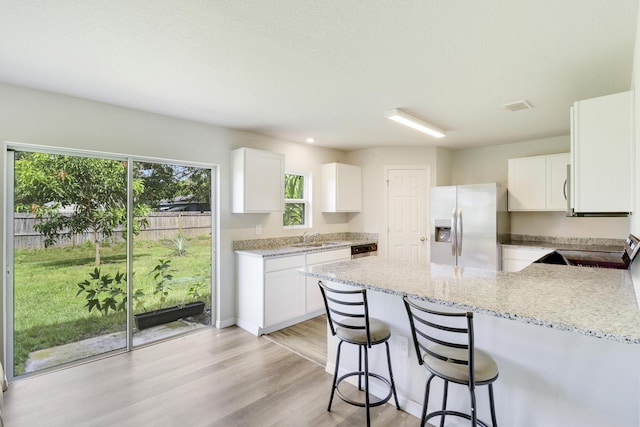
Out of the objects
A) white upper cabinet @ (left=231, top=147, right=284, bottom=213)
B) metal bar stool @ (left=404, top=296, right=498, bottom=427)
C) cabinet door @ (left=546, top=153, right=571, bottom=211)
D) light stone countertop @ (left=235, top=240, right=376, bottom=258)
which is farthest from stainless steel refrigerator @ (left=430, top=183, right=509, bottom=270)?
metal bar stool @ (left=404, top=296, right=498, bottom=427)

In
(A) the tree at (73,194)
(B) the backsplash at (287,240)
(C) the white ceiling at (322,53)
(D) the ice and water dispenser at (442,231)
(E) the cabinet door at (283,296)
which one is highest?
(C) the white ceiling at (322,53)

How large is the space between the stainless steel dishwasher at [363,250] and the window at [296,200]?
2.66ft

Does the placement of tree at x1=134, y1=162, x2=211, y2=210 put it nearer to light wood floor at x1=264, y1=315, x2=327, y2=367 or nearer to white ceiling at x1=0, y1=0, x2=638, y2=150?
white ceiling at x1=0, y1=0, x2=638, y2=150

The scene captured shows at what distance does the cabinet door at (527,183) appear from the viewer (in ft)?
13.6

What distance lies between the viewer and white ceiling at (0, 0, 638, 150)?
1603 mm

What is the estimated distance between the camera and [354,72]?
2.31 metres

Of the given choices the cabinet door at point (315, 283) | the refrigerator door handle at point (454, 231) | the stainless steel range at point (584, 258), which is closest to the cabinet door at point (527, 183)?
the stainless steel range at point (584, 258)

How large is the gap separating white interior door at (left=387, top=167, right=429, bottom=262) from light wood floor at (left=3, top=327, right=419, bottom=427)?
8.72ft

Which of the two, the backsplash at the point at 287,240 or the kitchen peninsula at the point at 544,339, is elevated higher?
the backsplash at the point at 287,240

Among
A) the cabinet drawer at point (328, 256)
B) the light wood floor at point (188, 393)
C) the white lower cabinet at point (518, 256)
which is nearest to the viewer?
the light wood floor at point (188, 393)

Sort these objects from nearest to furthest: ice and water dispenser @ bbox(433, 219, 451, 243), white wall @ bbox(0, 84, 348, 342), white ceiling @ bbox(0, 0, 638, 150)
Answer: white ceiling @ bbox(0, 0, 638, 150) → white wall @ bbox(0, 84, 348, 342) → ice and water dispenser @ bbox(433, 219, 451, 243)

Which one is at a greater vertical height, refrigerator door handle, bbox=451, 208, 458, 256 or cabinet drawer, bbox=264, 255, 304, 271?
refrigerator door handle, bbox=451, 208, 458, 256

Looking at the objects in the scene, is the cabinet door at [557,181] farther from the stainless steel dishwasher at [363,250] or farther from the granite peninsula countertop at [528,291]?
the stainless steel dishwasher at [363,250]

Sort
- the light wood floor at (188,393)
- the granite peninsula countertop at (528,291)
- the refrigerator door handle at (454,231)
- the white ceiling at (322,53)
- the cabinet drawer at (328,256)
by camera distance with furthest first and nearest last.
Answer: the refrigerator door handle at (454,231) → the cabinet drawer at (328,256) → the light wood floor at (188,393) → the white ceiling at (322,53) → the granite peninsula countertop at (528,291)
